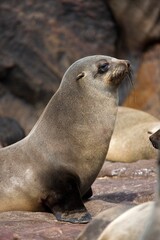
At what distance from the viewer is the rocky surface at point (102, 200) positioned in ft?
22.1

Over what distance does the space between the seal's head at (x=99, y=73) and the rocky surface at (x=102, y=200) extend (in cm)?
101

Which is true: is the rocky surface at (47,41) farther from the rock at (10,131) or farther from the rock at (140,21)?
the rock at (10,131)

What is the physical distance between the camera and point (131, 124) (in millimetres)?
13156

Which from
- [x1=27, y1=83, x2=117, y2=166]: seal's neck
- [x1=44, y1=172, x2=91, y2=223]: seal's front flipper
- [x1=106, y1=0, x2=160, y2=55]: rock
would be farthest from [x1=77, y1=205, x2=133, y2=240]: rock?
[x1=106, y1=0, x2=160, y2=55]: rock

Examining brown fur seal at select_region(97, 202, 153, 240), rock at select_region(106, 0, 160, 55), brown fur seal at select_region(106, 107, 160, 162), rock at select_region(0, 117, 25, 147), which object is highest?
brown fur seal at select_region(97, 202, 153, 240)

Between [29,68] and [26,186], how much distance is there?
33.6ft

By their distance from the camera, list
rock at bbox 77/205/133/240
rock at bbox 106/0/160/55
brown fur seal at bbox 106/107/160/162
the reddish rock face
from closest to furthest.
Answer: rock at bbox 77/205/133/240 → brown fur seal at bbox 106/107/160/162 → the reddish rock face → rock at bbox 106/0/160/55

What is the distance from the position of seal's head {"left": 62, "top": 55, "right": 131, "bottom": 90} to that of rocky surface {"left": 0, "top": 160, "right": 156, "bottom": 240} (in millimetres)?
1012

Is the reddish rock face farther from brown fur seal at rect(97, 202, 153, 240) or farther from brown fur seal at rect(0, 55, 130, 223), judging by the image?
brown fur seal at rect(97, 202, 153, 240)

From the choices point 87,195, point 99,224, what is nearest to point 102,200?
point 87,195

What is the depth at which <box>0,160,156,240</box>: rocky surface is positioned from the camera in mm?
6723

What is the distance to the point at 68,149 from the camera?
759cm

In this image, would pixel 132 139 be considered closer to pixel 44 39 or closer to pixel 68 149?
pixel 68 149

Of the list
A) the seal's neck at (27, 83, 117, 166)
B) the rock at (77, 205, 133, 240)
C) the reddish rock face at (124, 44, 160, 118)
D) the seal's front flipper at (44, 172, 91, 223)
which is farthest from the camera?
the reddish rock face at (124, 44, 160, 118)
